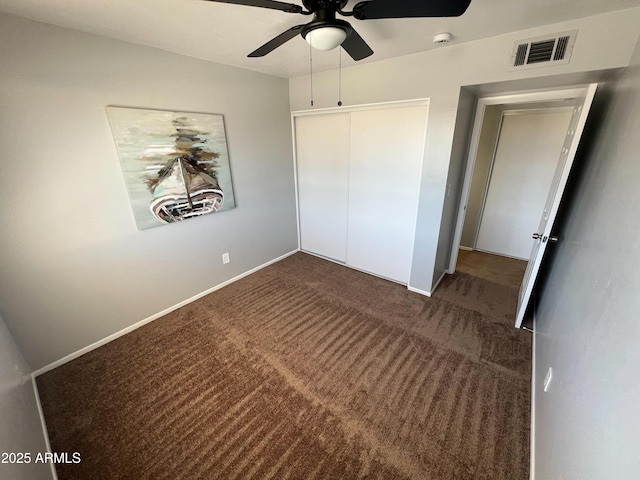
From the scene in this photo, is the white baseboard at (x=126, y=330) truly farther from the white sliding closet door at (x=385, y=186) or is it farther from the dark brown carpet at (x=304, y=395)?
the white sliding closet door at (x=385, y=186)

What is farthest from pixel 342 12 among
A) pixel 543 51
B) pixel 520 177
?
pixel 520 177

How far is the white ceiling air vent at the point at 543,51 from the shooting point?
164cm

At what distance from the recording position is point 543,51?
171 cm

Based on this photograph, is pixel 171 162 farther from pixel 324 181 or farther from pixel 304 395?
pixel 304 395

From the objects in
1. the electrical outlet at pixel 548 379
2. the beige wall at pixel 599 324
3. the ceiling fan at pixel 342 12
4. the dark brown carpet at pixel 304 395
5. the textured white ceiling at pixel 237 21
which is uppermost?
the textured white ceiling at pixel 237 21

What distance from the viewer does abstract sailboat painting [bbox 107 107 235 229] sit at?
78.0 inches

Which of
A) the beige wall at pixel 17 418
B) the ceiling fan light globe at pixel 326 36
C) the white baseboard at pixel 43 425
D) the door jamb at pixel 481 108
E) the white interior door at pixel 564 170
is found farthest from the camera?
the door jamb at pixel 481 108

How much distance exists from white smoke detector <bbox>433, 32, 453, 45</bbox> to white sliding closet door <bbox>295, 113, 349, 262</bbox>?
113 centimetres

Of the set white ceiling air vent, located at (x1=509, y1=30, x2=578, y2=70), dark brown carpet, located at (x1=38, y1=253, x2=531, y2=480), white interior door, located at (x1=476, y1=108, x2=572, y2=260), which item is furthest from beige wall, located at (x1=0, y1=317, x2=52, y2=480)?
white interior door, located at (x1=476, y1=108, x2=572, y2=260)

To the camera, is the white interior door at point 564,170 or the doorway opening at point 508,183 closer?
the white interior door at point 564,170

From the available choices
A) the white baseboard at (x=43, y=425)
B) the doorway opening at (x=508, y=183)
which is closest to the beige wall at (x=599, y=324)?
the doorway opening at (x=508, y=183)

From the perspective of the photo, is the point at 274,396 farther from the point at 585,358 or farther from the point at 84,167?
the point at 84,167

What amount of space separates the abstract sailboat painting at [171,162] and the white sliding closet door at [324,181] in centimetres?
110

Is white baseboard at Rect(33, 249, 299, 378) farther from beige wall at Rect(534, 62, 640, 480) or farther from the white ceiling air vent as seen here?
the white ceiling air vent
